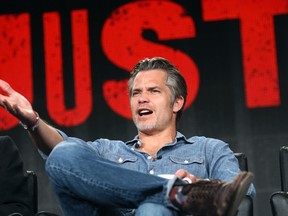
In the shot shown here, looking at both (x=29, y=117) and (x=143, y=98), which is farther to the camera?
(x=143, y=98)

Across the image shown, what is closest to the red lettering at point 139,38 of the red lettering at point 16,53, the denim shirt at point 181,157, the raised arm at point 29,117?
the red lettering at point 16,53

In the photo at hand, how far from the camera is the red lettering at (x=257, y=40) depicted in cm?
348

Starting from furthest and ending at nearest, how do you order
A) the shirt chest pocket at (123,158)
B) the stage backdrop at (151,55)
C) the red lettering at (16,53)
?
the red lettering at (16,53) → the stage backdrop at (151,55) → the shirt chest pocket at (123,158)

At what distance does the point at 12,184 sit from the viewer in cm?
240

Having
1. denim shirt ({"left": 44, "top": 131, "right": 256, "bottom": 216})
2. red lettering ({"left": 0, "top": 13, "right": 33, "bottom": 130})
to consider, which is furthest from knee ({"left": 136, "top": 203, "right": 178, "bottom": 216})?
red lettering ({"left": 0, "top": 13, "right": 33, "bottom": 130})

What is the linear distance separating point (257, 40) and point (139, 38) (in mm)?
Answer: 678

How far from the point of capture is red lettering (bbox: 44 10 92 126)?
3643mm

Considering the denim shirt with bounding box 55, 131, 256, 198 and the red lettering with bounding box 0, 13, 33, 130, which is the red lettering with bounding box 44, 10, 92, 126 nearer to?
the red lettering with bounding box 0, 13, 33, 130

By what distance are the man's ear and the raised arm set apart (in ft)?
1.93

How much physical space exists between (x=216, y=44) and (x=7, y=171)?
159 cm

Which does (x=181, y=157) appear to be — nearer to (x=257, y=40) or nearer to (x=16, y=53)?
(x=257, y=40)

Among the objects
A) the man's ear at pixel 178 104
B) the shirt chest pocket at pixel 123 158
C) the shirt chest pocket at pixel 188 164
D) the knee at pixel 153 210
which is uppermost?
the man's ear at pixel 178 104

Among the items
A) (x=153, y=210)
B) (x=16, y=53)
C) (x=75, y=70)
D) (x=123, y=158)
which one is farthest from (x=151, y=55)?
(x=153, y=210)

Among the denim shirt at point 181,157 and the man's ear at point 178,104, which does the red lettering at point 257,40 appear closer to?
the man's ear at point 178,104
